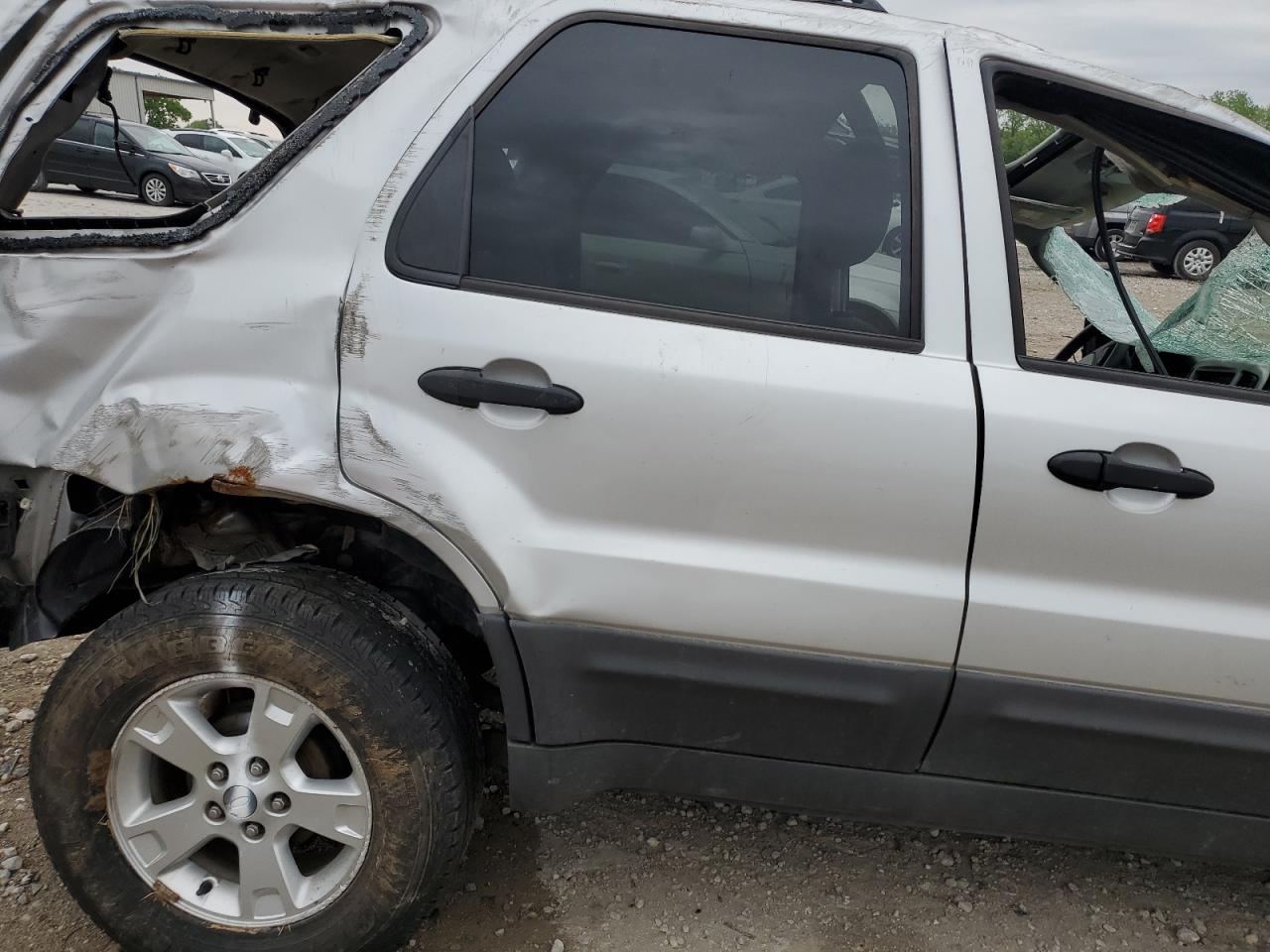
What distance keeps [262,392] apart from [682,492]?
0.77m

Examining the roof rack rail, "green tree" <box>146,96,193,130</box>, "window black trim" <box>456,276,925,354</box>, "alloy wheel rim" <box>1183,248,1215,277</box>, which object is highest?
the roof rack rail

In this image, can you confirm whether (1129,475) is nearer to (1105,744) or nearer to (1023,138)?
(1105,744)

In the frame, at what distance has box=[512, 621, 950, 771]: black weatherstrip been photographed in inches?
72.2

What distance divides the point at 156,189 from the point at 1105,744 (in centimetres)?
1821

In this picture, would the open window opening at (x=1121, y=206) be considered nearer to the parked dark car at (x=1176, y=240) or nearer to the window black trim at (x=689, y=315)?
the window black trim at (x=689, y=315)

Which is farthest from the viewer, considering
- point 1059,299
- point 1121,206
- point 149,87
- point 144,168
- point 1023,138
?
point 144,168

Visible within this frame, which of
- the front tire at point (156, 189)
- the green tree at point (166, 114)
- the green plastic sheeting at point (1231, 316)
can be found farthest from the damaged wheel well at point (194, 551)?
the green tree at point (166, 114)

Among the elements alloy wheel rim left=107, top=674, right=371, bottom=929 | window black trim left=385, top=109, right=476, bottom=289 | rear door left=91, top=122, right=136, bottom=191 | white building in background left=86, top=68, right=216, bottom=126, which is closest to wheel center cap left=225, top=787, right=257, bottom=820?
alloy wheel rim left=107, top=674, right=371, bottom=929

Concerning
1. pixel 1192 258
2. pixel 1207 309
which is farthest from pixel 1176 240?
pixel 1207 309

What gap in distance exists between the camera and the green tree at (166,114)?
103 ft

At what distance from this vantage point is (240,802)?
1.90 metres

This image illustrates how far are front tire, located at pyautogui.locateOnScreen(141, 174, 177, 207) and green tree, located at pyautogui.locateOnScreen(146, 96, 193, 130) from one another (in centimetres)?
1444

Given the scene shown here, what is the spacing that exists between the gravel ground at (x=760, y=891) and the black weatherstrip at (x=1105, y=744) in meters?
0.60

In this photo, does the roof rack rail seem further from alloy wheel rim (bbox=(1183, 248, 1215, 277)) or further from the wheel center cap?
alloy wheel rim (bbox=(1183, 248, 1215, 277))
